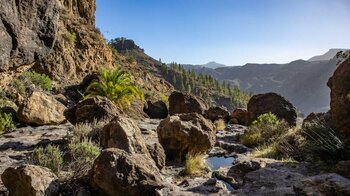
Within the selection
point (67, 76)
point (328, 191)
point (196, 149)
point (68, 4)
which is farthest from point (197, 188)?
point (68, 4)

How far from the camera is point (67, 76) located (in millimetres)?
24188

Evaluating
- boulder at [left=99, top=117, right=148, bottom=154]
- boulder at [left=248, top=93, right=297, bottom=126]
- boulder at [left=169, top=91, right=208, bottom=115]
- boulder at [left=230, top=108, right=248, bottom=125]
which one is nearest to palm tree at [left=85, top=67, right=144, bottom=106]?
boulder at [left=169, top=91, right=208, bottom=115]

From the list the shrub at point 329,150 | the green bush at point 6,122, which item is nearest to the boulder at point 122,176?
the shrub at point 329,150

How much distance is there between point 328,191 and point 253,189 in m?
1.77

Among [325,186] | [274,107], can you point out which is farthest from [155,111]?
[325,186]

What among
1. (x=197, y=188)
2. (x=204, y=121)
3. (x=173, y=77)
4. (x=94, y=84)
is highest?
(x=173, y=77)

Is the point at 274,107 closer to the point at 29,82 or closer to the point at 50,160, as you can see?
the point at 29,82

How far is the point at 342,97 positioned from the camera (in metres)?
8.60

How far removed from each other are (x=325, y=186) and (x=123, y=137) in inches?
169

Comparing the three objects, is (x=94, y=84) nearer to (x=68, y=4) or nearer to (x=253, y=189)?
(x=253, y=189)

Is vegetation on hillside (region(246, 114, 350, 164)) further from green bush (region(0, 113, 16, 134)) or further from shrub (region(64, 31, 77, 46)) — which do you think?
shrub (region(64, 31, 77, 46))

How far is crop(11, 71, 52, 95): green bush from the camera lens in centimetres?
1687

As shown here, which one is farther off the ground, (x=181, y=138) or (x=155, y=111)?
(x=155, y=111)

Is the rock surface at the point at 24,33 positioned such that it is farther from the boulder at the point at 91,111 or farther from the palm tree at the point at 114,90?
the palm tree at the point at 114,90
